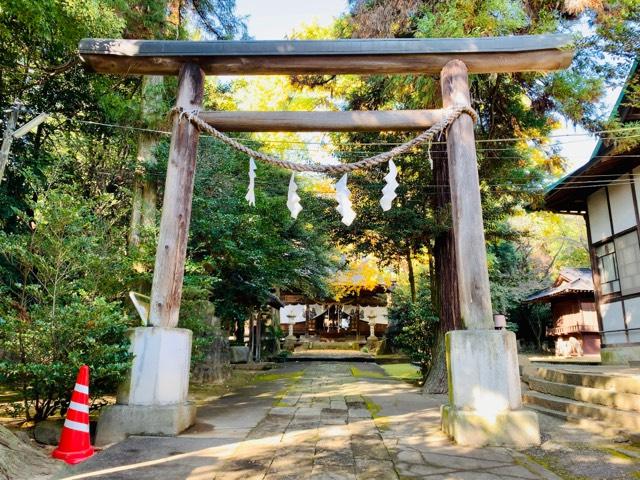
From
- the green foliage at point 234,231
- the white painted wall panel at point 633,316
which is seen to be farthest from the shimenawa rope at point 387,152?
the white painted wall panel at point 633,316

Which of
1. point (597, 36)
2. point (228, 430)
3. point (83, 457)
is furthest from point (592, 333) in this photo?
point (83, 457)

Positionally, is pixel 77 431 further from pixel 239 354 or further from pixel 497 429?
pixel 239 354

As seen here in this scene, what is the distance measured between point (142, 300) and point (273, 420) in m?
2.29

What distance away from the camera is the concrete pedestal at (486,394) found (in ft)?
13.7

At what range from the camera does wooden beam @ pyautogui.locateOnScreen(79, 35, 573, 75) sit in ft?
17.3

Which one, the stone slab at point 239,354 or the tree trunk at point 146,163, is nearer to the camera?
the tree trunk at point 146,163

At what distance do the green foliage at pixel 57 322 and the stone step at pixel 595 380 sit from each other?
6.03m

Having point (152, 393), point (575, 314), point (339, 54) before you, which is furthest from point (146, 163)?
point (575, 314)

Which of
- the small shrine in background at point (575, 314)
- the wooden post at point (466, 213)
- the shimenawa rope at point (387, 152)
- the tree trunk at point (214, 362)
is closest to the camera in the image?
the wooden post at point (466, 213)

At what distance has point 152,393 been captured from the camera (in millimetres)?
4598

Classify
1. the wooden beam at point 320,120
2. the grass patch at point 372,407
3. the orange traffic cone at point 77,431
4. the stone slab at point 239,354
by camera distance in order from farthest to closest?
the stone slab at point 239,354, the grass patch at point 372,407, the wooden beam at point 320,120, the orange traffic cone at point 77,431

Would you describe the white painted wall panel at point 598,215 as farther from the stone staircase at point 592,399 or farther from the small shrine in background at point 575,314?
A: the small shrine in background at point 575,314

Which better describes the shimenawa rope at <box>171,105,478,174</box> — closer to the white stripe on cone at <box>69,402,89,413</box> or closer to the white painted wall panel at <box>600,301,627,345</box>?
the white stripe on cone at <box>69,402,89,413</box>

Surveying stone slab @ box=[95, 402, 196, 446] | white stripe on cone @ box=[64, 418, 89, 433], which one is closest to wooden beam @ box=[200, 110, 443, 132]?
stone slab @ box=[95, 402, 196, 446]
